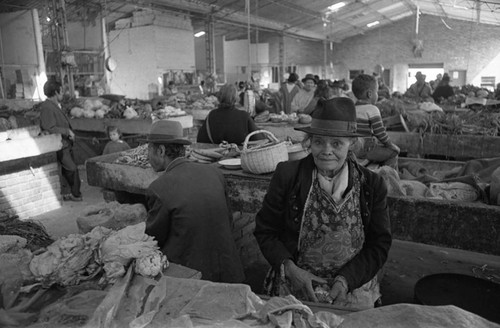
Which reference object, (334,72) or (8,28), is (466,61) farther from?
(8,28)

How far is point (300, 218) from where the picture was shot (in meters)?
2.17

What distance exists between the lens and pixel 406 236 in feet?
10.2

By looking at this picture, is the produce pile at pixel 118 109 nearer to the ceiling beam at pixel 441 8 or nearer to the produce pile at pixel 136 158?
the produce pile at pixel 136 158

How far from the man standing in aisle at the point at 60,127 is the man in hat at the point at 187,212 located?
14.6 ft

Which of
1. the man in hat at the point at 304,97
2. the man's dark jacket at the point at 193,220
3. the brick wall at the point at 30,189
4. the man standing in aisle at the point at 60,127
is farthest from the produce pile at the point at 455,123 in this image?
the brick wall at the point at 30,189

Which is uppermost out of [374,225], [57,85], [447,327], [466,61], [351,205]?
[466,61]

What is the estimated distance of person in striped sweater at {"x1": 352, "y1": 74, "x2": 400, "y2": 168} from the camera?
13.9 feet

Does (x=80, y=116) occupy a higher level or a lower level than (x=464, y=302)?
higher

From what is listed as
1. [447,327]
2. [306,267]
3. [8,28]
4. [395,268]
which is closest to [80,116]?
[8,28]

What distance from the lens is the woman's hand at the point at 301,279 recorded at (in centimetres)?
212

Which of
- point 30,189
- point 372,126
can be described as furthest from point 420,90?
point 30,189

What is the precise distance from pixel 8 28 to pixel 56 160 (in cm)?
988

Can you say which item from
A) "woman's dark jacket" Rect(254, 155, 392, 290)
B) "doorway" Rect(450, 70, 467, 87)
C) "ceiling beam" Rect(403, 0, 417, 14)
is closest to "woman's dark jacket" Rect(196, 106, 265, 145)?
"woman's dark jacket" Rect(254, 155, 392, 290)

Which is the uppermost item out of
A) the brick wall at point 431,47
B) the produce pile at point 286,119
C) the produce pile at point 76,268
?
the brick wall at point 431,47
